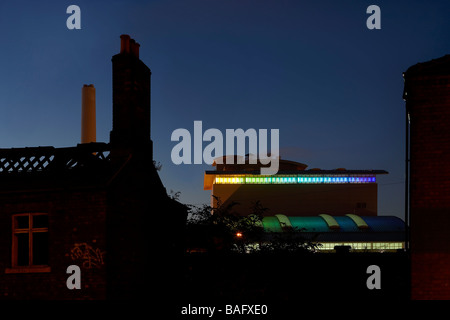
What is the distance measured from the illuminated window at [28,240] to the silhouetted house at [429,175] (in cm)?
1088

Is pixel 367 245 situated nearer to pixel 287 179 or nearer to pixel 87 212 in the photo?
pixel 287 179

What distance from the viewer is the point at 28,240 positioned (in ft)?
49.5

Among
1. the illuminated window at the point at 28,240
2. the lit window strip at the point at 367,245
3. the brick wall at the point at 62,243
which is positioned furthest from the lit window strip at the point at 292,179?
the brick wall at the point at 62,243

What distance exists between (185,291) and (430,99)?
32.2ft

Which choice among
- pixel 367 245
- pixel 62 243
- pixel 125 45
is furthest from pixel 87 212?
pixel 367 245

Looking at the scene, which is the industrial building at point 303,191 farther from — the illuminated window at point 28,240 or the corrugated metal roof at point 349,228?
the illuminated window at point 28,240

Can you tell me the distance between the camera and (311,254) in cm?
1702

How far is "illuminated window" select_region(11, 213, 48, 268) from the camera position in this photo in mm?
15070

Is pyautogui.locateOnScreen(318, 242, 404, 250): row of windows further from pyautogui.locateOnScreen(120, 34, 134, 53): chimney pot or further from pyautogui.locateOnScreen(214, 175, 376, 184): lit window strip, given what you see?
pyautogui.locateOnScreen(120, 34, 134, 53): chimney pot

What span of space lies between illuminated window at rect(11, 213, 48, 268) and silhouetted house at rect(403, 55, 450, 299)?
10881mm

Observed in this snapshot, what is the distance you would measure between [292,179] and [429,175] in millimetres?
41123

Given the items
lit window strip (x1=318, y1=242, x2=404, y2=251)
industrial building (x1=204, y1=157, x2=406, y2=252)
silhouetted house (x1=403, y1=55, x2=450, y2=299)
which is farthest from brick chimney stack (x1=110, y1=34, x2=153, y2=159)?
industrial building (x1=204, y1=157, x2=406, y2=252)

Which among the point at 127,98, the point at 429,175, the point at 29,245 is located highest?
the point at 127,98
